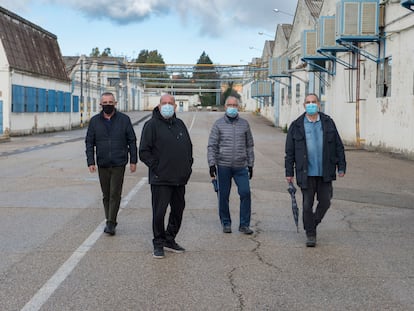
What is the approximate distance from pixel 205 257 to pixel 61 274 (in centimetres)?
164

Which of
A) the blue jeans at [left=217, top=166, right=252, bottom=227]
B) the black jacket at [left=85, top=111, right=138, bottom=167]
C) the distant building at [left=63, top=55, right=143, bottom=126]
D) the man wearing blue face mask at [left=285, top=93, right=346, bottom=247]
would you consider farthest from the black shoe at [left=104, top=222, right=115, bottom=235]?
the distant building at [left=63, top=55, right=143, bottom=126]

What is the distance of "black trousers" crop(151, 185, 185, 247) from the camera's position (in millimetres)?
6930

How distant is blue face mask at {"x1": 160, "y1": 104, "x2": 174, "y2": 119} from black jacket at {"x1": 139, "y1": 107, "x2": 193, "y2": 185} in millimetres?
76

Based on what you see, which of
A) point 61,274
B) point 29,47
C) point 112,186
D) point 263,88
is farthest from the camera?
point 263,88

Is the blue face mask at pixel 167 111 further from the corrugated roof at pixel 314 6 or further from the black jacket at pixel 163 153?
the corrugated roof at pixel 314 6

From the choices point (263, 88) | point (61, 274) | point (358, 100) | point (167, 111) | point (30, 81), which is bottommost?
point (61, 274)

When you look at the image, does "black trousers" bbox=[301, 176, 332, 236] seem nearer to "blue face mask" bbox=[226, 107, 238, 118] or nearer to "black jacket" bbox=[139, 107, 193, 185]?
"blue face mask" bbox=[226, 107, 238, 118]

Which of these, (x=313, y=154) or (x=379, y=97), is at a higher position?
(x=379, y=97)

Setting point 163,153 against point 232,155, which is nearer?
point 163,153

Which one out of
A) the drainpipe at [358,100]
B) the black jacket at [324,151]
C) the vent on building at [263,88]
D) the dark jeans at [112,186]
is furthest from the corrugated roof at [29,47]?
the black jacket at [324,151]

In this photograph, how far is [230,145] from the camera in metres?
A: 8.08

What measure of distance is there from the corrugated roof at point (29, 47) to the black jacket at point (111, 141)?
103ft

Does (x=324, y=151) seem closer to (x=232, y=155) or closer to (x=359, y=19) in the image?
(x=232, y=155)

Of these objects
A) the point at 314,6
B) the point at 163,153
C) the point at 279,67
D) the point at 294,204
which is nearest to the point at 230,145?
the point at 294,204
